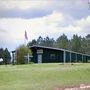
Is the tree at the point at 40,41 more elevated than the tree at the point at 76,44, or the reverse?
the tree at the point at 40,41

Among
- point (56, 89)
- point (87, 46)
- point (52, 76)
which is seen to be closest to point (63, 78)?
point (52, 76)

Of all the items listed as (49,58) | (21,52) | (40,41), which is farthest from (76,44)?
(21,52)

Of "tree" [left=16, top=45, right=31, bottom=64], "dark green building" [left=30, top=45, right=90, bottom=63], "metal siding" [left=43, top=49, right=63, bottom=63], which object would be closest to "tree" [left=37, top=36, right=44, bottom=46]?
"dark green building" [left=30, top=45, right=90, bottom=63]

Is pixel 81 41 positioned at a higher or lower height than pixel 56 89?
higher

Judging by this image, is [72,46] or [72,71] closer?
[72,71]

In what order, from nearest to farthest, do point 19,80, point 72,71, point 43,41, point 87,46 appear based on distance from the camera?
point 19,80 → point 72,71 → point 87,46 → point 43,41

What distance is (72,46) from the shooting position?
480 feet

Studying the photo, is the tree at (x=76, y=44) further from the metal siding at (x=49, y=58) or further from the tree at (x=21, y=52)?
the tree at (x=21, y=52)

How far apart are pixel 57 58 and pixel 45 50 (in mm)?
3500

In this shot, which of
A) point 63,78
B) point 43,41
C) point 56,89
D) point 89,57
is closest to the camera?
point 56,89

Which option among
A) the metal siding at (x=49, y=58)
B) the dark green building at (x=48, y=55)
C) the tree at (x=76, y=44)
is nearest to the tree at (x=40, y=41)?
the tree at (x=76, y=44)

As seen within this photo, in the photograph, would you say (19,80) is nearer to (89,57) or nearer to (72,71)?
(72,71)

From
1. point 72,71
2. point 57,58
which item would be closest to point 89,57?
point 57,58

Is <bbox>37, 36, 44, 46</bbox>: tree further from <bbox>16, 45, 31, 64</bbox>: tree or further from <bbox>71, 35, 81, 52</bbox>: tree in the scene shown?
<bbox>16, 45, 31, 64</bbox>: tree
